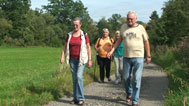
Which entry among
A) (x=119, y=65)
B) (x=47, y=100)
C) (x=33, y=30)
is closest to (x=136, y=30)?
(x=47, y=100)

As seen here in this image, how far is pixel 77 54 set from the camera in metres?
6.00

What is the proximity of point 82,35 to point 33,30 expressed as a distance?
73.4m

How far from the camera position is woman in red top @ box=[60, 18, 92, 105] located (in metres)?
5.96

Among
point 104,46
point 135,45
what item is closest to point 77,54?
point 135,45

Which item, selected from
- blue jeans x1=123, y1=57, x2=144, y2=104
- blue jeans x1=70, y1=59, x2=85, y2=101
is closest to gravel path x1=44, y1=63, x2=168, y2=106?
blue jeans x1=70, y1=59, x2=85, y2=101

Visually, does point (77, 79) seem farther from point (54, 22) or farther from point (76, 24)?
point (54, 22)

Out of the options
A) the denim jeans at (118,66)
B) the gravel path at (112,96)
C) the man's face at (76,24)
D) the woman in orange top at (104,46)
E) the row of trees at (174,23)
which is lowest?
the gravel path at (112,96)

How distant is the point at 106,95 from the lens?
6938 mm

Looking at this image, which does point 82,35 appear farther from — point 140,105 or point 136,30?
point 140,105

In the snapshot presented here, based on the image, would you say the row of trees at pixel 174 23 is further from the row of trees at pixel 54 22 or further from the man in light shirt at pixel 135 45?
the man in light shirt at pixel 135 45

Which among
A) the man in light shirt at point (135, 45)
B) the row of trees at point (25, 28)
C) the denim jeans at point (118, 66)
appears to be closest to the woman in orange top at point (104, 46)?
the denim jeans at point (118, 66)

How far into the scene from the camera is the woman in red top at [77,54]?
5.96 meters

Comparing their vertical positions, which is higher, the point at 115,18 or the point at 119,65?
the point at 115,18

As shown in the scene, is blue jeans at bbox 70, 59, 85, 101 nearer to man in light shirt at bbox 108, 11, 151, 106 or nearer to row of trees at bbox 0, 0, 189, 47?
man in light shirt at bbox 108, 11, 151, 106
